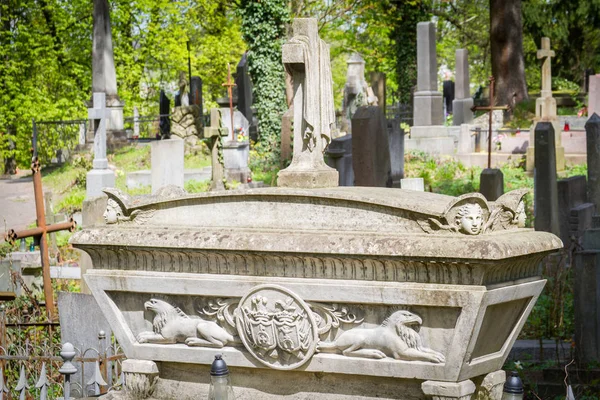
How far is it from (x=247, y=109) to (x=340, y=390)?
22973 millimetres

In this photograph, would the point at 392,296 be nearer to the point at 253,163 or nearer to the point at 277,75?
the point at 253,163

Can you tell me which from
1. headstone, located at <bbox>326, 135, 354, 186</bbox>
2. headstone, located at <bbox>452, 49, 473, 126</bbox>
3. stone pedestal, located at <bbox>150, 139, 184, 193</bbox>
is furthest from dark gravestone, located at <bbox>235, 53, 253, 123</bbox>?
headstone, located at <bbox>326, 135, 354, 186</bbox>

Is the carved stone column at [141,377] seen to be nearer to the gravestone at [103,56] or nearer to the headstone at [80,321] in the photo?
the headstone at [80,321]

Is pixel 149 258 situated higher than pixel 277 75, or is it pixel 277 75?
pixel 277 75

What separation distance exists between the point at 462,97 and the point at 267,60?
579cm

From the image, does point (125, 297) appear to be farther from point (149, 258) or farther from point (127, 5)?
point (127, 5)

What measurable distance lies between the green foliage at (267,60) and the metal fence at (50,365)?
1571cm

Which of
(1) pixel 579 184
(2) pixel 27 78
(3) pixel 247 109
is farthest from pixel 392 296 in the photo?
(2) pixel 27 78

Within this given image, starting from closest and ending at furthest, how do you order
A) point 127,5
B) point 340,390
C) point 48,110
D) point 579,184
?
point 340,390
point 579,184
point 48,110
point 127,5

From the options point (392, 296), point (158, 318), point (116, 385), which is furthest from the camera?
point (116, 385)

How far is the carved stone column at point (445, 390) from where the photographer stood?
14.8 ft

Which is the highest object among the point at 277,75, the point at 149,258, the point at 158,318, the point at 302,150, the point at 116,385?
the point at 277,75

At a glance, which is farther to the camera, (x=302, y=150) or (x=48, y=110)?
(x=48, y=110)

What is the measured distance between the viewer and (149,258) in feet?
16.8
